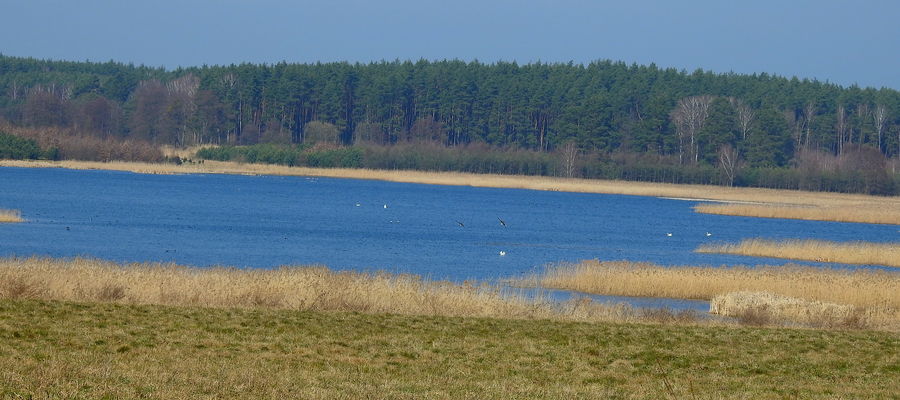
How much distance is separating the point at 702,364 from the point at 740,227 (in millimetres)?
49342

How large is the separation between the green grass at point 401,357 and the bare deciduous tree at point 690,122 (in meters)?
93.9

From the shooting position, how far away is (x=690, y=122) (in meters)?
112

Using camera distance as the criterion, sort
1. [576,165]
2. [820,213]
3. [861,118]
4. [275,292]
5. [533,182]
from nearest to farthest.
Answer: [275,292], [820,213], [533,182], [576,165], [861,118]

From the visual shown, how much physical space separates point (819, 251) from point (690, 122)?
73.6m

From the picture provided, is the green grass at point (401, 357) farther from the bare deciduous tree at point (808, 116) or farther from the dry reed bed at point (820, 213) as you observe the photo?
the bare deciduous tree at point (808, 116)

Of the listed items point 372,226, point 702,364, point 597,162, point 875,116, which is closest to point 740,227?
point 372,226

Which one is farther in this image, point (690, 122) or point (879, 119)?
point (879, 119)

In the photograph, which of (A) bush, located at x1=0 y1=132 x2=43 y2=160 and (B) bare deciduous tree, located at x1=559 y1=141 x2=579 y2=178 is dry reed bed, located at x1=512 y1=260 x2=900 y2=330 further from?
(A) bush, located at x1=0 y1=132 x2=43 y2=160

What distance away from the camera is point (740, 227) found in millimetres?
62000

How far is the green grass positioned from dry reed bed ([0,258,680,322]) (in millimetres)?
1561

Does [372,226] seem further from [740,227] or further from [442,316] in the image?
[442,316]

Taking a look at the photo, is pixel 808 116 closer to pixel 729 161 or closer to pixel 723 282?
pixel 729 161

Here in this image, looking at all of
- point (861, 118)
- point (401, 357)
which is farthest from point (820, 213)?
point (861, 118)

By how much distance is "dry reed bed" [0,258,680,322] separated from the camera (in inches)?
726
